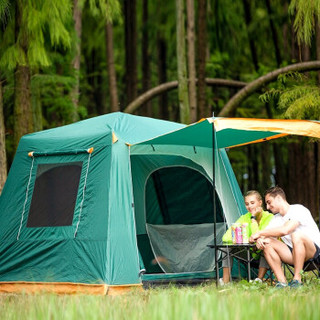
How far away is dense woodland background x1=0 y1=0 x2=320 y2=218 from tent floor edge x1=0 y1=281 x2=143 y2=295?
1856 mm

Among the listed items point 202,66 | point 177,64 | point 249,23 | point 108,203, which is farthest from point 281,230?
point 249,23

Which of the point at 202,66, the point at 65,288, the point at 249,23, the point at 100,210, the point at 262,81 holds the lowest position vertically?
the point at 65,288

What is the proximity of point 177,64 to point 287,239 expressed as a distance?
644 centimetres

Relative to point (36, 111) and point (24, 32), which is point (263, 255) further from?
point (36, 111)

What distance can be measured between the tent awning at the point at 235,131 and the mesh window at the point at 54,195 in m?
0.79

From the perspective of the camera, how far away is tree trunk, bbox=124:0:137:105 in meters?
15.3

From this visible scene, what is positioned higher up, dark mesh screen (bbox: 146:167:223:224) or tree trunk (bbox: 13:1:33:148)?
tree trunk (bbox: 13:1:33:148)

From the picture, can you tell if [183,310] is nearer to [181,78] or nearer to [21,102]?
[21,102]

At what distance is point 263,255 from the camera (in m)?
6.58

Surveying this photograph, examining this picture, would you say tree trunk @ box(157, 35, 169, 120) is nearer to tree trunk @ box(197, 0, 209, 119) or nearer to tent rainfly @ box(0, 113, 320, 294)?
tree trunk @ box(197, 0, 209, 119)

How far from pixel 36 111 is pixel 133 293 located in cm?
574

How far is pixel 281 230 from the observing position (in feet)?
20.1

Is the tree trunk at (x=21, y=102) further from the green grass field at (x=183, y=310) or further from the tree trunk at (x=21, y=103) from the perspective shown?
the green grass field at (x=183, y=310)

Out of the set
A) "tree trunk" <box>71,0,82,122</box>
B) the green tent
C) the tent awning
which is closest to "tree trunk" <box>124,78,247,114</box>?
"tree trunk" <box>71,0,82,122</box>
